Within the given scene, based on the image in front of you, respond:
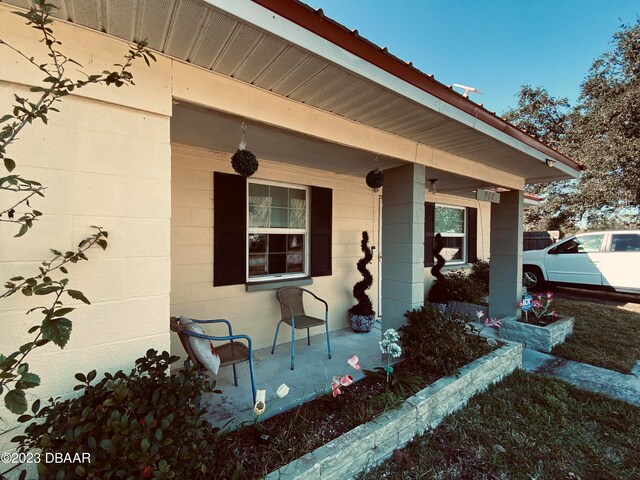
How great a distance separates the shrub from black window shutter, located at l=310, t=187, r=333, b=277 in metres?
4.05

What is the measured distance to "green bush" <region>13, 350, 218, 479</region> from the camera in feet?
4.00

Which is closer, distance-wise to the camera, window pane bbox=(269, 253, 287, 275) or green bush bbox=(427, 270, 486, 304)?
window pane bbox=(269, 253, 287, 275)

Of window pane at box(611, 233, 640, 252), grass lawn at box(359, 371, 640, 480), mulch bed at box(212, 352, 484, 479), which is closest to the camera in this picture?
mulch bed at box(212, 352, 484, 479)

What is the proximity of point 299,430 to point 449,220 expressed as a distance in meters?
6.22

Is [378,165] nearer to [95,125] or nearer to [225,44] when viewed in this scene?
[225,44]

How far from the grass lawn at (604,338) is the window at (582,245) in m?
1.79

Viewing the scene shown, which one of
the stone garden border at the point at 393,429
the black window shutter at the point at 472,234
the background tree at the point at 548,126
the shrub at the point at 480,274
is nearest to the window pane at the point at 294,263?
the stone garden border at the point at 393,429

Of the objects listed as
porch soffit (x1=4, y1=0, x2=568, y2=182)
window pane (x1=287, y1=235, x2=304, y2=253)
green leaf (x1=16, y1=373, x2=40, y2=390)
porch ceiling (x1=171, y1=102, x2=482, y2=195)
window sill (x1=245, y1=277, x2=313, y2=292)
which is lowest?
window sill (x1=245, y1=277, x2=313, y2=292)

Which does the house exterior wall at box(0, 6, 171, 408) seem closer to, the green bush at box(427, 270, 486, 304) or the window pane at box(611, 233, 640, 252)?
the green bush at box(427, 270, 486, 304)

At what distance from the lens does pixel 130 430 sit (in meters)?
1.28

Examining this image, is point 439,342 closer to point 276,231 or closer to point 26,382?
point 276,231

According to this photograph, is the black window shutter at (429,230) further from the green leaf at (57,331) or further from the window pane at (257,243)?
the green leaf at (57,331)

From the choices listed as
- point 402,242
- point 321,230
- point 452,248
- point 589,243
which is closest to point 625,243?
point 589,243

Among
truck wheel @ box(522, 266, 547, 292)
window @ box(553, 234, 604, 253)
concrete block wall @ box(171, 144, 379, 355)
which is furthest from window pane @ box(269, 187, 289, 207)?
window @ box(553, 234, 604, 253)
